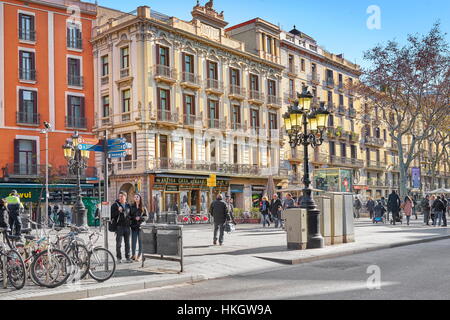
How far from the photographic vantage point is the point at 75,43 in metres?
37.9

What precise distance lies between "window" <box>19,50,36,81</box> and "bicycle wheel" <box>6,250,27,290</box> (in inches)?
1137

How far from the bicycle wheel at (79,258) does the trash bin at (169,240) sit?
5.91ft

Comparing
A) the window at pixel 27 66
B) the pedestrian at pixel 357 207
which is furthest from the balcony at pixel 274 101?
the window at pixel 27 66

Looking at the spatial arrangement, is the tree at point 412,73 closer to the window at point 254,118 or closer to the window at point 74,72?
the window at point 254,118

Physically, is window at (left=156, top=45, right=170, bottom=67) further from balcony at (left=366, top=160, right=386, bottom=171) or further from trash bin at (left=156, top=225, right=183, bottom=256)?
balcony at (left=366, top=160, right=386, bottom=171)

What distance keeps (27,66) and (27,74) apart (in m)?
0.63

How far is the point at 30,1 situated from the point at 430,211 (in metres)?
29.0

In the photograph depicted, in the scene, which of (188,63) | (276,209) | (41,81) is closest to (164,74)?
(188,63)

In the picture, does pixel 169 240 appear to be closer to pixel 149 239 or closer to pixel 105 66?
pixel 149 239

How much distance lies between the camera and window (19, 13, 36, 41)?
35062 mm

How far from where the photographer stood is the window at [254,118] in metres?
44.4

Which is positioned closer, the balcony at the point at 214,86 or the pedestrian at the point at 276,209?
the pedestrian at the point at 276,209

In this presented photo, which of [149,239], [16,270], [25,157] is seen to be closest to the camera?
[16,270]
